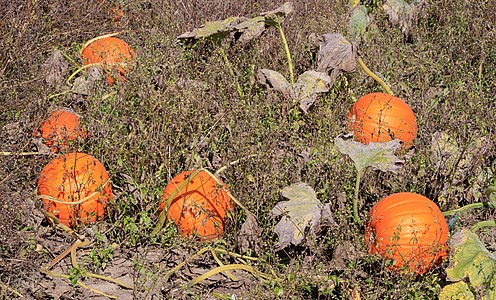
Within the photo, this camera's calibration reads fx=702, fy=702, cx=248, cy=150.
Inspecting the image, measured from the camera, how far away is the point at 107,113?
457 centimetres

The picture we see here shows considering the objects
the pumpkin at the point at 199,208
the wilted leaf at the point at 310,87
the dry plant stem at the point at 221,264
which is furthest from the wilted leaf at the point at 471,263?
the wilted leaf at the point at 310,87

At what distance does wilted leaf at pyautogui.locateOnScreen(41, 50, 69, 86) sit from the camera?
501cm

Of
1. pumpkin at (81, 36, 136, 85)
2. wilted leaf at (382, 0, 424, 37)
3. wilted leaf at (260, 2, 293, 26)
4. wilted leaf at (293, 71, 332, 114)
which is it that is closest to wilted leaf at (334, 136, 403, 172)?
wilted leaf at (293, 71, 332, 114)

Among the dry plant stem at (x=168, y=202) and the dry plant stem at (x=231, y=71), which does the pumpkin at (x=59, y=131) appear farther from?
the dry plant stem at (x=231, y=71)

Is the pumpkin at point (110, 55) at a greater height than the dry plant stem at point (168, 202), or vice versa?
the pumpkin at point (110, 55)

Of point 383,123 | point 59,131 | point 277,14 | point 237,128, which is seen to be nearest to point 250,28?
point 277,14

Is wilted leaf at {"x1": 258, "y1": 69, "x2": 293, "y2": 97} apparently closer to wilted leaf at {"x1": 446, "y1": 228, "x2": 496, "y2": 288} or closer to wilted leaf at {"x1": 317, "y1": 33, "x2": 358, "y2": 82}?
wilted leaf at {"x1": 317, "y1": 33, "x2": 358, "y2": 82}

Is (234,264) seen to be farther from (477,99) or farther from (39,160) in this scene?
(477,99)

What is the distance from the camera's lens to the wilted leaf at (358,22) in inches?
238

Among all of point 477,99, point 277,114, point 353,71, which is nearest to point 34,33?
point 277,114

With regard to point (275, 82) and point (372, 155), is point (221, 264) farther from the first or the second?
point (275, 82)

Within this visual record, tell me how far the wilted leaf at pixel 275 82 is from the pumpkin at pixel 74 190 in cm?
141

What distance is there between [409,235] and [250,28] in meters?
2.23

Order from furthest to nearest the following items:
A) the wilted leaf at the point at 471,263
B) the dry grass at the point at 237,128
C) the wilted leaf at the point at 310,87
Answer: the wilted leaf at the point at 310,87, the dry grass at the point at 237,128, the wilted leaf at the point at 471,263
